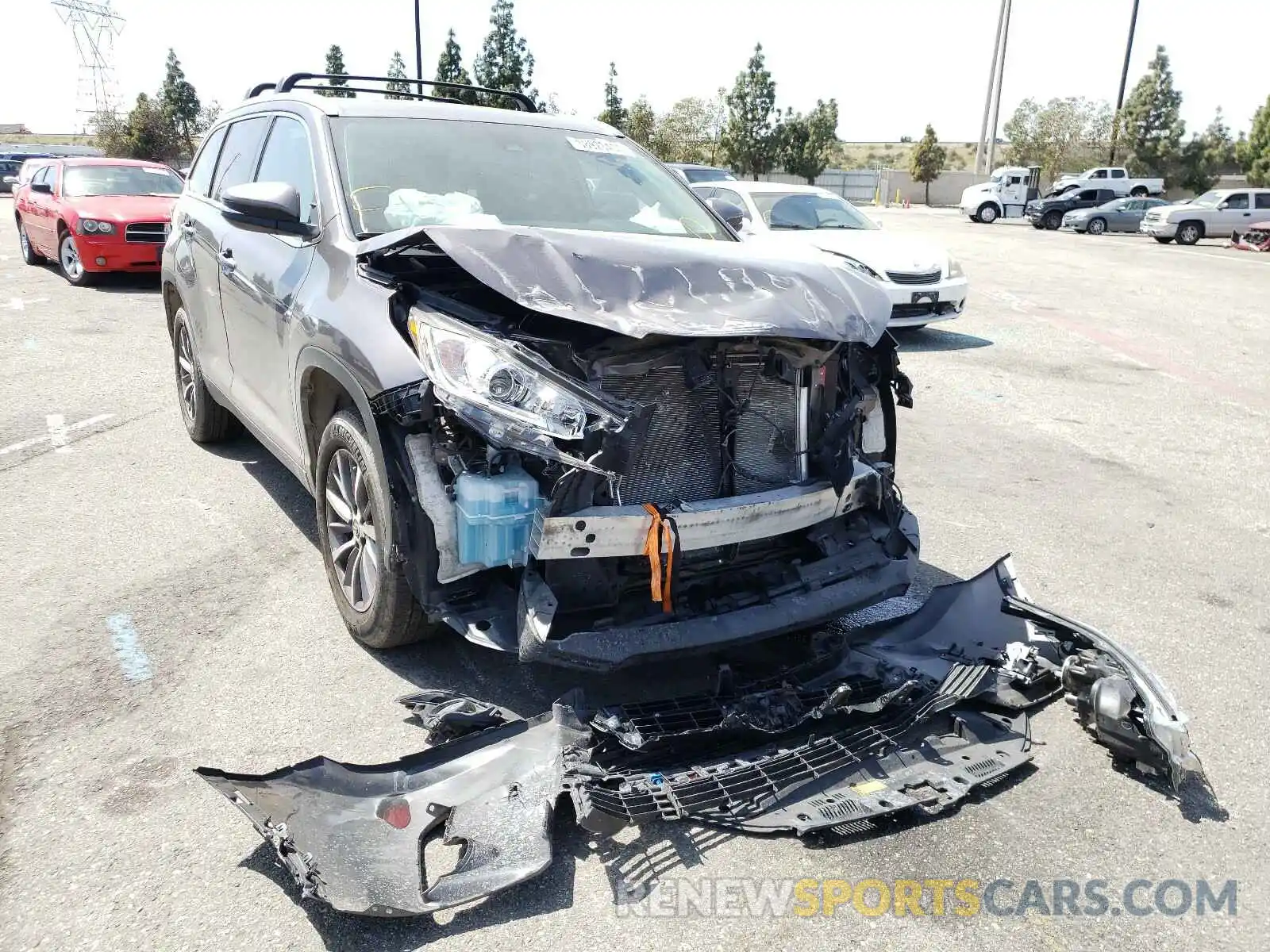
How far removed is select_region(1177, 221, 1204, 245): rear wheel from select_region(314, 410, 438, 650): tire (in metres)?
31.8

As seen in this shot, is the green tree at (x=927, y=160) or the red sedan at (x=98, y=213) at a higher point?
the green tree at (x=927, y=160)

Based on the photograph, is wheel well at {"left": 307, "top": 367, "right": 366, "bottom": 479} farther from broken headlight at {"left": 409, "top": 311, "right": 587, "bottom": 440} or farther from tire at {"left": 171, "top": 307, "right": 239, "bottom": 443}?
tire at {"left": 171, "top": 307, "right": 239, "bottom": 443}

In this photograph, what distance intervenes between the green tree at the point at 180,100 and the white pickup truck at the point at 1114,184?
46556 millimetres

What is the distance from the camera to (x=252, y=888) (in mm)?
2447

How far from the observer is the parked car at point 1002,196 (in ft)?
137

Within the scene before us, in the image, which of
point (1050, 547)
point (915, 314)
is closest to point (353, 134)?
point (1050, 547)

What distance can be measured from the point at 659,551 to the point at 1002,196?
1766 inches

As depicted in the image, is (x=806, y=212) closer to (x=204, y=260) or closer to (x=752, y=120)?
(x=204, y=260)

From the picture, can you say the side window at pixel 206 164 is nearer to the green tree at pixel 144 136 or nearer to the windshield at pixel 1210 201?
the windshield at pixel 1210 201

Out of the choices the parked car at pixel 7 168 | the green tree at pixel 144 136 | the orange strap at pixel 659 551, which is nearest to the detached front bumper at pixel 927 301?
the orange strap at pixel 659 551

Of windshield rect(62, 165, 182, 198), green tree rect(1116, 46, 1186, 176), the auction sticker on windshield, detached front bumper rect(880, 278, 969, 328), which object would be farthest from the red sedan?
green tree rect(1116, 46, 1186, 176)

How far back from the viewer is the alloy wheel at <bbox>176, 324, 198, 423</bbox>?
5.85m

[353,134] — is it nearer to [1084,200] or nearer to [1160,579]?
[1160,579]

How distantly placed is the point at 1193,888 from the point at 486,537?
7.09 ft
